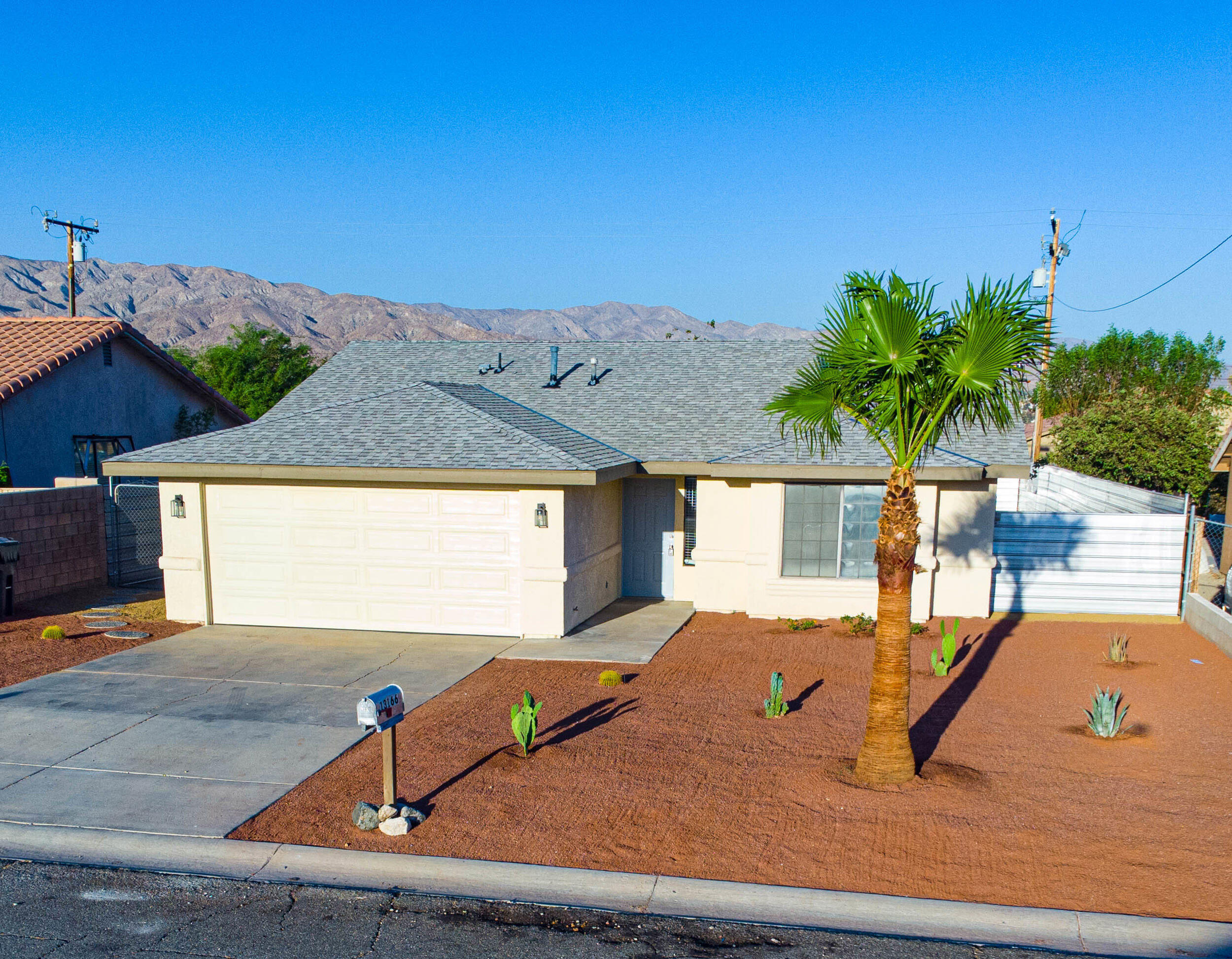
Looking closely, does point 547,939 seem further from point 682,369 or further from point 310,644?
point 682,369

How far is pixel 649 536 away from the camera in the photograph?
16.3m

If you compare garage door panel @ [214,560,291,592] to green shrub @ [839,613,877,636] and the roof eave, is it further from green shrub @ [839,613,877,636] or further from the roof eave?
green shrub @ [839,613,877,636]

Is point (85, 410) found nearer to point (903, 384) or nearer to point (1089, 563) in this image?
point (903, 384)

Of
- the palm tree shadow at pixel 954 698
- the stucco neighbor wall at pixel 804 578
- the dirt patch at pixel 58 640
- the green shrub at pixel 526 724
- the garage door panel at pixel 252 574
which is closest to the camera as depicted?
the green shrub at pixel 526 724

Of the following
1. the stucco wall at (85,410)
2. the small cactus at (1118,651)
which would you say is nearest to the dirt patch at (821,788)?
the small cactus at (1118,651)

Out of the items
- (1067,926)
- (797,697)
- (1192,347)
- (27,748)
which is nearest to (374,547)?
(27,748)

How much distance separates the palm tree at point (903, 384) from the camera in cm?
738

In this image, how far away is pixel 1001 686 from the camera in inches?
433

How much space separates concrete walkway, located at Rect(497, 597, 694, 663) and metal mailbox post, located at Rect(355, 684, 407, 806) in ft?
16.2

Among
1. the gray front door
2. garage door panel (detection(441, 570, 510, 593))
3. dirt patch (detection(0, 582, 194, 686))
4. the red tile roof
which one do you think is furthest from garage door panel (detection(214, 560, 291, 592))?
the red tile roof

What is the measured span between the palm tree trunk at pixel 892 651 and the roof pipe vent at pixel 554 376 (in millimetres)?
11352

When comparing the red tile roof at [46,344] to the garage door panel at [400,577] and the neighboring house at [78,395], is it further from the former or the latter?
the garage door panel at [400,577]

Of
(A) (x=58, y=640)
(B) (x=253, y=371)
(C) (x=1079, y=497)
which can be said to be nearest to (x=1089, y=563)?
(C) (x=1079, y=497)

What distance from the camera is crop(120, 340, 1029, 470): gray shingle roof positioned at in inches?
540
